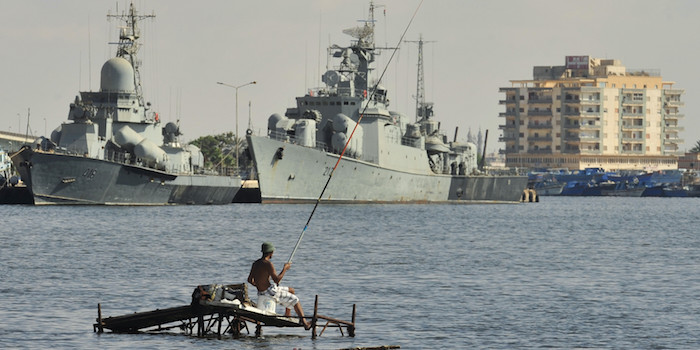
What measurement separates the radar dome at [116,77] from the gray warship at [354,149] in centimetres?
1102

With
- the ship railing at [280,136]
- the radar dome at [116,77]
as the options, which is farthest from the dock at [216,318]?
the radar dome at [116,77]

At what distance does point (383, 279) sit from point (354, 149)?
54.0m

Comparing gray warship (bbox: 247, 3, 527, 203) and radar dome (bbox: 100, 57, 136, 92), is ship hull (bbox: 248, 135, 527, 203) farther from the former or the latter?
radar dome (bbox: 100, 57, 136, 92)

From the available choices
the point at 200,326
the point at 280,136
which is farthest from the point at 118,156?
the point at 200,326

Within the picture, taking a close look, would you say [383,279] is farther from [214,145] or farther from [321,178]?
[214,145]

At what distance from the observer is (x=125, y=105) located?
8906 cm

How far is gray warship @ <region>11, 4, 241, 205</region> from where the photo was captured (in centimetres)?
7844

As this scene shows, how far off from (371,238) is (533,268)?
1528 centimetres

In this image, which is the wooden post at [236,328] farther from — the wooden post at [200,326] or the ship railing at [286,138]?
the ship railing at [286,138]

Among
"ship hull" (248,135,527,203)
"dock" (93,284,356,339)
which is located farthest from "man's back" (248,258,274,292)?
"ship hull" (248,135,527,203)

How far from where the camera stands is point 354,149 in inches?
3580

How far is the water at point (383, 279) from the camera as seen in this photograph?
85.3 feet

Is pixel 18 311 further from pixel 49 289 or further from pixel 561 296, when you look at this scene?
pixel 561 296

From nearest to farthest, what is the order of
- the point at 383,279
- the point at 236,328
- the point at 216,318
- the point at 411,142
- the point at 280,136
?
the point at 216,318 < the point at 236,328 < the point at 383,279 < the point at 280,136 < the point at 411,142
